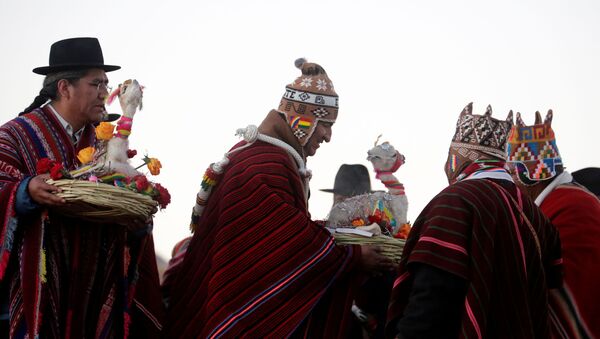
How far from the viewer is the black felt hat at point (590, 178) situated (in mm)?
7121

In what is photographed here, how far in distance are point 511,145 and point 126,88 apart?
2605 mm

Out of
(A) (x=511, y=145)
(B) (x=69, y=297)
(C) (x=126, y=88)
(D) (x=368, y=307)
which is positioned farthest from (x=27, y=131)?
(A) (x=511, y=145)

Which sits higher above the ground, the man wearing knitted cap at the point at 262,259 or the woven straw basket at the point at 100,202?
the woven straw basket at the point at 100,202

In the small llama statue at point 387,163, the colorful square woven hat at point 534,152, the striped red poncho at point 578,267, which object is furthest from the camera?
the small llama statue at point 387,163

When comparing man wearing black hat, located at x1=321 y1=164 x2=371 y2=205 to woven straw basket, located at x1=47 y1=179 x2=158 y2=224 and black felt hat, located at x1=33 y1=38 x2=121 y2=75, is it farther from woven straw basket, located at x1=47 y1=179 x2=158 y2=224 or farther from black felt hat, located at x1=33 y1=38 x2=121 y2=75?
woven straw basket, located at x1=47 y1=179 x2=158 y2=224

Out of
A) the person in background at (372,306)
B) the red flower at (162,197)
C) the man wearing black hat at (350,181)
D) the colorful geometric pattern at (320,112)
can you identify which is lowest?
the person in background at (372,306)

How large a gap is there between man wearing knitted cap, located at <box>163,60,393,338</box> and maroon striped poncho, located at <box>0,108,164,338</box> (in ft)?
1.38

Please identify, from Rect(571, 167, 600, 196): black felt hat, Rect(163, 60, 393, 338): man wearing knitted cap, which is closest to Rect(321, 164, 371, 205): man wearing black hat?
Rect(571, 167, 600, 196): black felt hat

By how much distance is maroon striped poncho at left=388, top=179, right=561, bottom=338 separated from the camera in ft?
13.6

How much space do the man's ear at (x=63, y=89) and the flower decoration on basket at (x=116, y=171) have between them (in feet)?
1.17

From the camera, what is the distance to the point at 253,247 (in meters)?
5.51

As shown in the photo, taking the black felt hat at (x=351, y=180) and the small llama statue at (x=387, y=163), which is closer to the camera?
the small llama statue at (x=387, y=163)

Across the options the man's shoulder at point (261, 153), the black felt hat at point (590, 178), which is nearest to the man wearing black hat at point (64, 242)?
the man's shoulder at point (261, 153)

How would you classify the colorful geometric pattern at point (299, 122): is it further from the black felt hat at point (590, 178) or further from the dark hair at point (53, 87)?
the black felt hat at point (590, 178)
